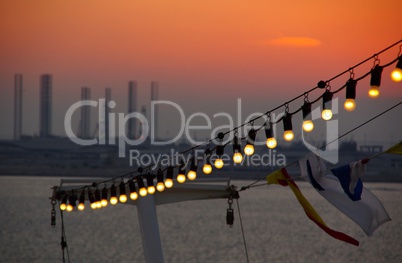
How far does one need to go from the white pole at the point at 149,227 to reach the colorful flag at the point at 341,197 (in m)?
3.14

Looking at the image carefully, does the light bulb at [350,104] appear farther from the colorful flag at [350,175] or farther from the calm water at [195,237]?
the calm water at [195,237]

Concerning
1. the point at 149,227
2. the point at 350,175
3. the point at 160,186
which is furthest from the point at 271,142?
the point at 149,227

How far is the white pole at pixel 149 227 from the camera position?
41.0 ft

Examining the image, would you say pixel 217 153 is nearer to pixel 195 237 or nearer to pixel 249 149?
pixel 249 149

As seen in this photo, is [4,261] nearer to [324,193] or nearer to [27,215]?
[324,193]

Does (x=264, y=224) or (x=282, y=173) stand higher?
(x=264, y=224)

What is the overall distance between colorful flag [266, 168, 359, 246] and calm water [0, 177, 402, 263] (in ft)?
85.5

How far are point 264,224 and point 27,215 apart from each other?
46.4 feet

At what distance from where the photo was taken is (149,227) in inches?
495

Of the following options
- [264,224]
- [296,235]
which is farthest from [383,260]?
[264,224]

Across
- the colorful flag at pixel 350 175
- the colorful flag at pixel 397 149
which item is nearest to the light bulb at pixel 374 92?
the colorful flag at pixel 397 149

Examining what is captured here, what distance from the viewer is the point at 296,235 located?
5159cm

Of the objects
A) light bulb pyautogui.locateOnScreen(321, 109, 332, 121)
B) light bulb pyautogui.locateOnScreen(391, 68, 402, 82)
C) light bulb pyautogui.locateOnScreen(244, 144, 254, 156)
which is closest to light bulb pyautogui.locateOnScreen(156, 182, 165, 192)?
light bulb pyautogui.locateOnScreen(244, 144, 254, 156)

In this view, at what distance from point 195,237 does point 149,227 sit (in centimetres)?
3622
